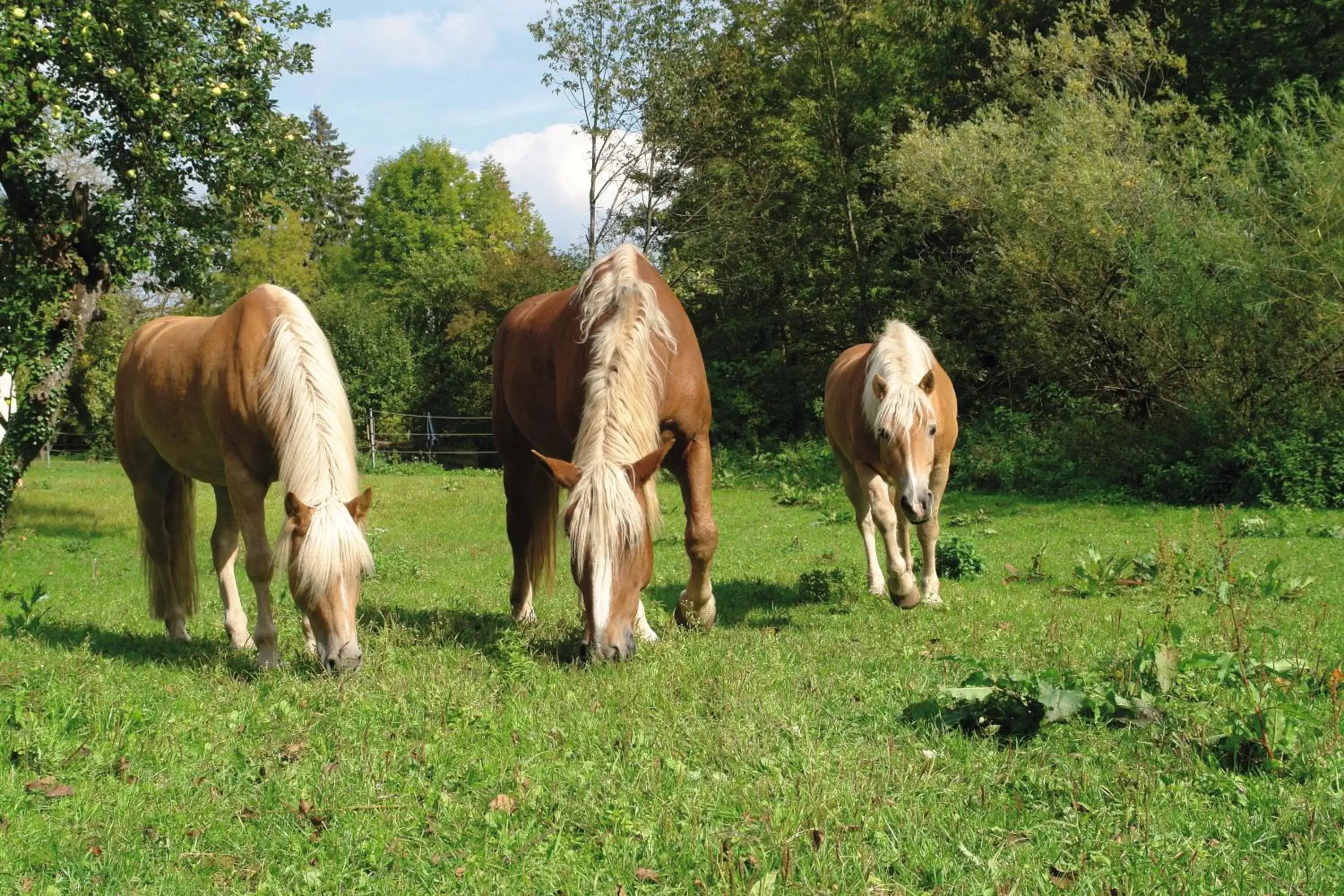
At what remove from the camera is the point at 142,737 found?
4422 mm

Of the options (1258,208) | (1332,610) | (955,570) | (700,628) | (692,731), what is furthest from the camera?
(1258,208)

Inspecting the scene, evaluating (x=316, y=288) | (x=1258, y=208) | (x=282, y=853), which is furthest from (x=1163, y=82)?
(x=316, y=288)

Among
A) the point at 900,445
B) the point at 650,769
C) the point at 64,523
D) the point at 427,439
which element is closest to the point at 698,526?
the point at 900,445

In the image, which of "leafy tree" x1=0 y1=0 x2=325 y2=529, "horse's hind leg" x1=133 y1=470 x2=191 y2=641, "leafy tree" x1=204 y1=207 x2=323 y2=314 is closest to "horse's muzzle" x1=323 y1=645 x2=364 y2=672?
"horse's hind leg" x1=133 y1=470 x2=191 y2=641

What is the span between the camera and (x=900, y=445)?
7.08 m

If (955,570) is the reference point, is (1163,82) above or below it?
above

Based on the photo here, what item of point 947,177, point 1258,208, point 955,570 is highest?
point 947,177

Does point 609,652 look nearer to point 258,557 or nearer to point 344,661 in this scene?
point 344,661

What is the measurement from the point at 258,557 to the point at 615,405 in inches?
94.4

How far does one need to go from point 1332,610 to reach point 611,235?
83.2 feet

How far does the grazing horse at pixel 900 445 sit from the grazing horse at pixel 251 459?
12.0ft

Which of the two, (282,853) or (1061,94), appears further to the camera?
(1061,94)

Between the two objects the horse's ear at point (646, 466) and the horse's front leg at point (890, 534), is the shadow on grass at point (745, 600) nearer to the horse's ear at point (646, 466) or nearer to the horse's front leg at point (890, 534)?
the horse's front leg at point (890, 534)

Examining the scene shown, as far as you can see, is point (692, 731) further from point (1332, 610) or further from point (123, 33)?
point (123, 33)
